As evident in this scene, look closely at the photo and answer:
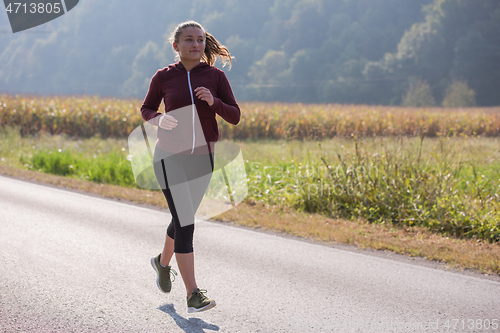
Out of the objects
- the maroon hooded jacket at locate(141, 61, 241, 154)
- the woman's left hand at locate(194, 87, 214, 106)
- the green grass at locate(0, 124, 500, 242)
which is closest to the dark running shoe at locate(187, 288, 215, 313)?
the maroon hooded jacket at locate(141, 61, 241, 154)

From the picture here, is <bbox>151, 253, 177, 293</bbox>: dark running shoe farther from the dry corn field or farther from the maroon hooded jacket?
the dry corn field

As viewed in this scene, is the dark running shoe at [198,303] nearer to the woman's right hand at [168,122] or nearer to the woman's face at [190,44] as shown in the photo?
the woman's right hand at [168,122]

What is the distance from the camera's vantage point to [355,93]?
67.1 m

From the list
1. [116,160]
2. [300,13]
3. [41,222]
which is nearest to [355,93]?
[300,13]

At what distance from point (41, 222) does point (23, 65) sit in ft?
407

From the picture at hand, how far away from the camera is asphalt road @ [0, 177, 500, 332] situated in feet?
10.6

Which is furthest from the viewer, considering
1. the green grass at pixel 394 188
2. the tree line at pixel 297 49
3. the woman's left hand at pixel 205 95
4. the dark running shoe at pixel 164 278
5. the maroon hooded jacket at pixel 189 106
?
the tree line at pixel 297 49

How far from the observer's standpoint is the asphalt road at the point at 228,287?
10.6ft

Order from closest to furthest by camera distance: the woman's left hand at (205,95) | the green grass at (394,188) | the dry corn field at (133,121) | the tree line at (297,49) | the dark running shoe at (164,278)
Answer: the woman's left hand at (205,95) < the dark running shoe at (164,278) < the green grass at (394,188) < the dry corn field at (133,121) < the tree line at (297,49)

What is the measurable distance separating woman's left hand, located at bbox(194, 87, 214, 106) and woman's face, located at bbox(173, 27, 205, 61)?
299 millimetres

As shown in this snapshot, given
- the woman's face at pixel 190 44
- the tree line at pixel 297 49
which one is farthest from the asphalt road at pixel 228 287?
the tree line at pixel 297 49

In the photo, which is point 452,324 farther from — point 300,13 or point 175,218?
point 300,13

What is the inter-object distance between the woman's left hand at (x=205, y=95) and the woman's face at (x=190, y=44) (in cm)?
30

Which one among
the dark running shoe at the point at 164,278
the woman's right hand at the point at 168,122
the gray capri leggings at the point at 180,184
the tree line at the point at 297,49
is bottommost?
the dark running shoe at the point at 164,278
